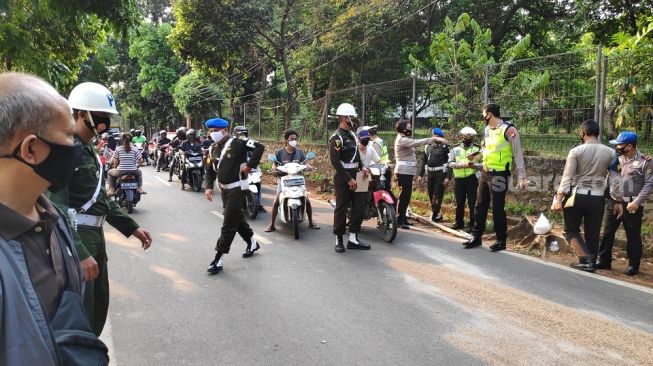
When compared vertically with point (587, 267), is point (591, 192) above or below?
above

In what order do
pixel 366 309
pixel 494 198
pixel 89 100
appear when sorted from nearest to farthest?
pixel 89 100 → pixel 366 309 → pixel 494 198

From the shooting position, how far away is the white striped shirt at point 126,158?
10258mm

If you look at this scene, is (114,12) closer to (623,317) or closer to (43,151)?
(43,151)

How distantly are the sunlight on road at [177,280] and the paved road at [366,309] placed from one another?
1 cm

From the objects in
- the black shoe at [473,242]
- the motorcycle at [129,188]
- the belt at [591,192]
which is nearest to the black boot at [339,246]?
the black shoe at [473,242]

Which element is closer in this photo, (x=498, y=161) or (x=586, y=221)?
(x=586, y=221)

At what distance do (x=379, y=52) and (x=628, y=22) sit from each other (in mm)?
8842

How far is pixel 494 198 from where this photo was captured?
22.8 feet

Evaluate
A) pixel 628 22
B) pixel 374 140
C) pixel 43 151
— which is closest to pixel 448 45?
pixel 374 140

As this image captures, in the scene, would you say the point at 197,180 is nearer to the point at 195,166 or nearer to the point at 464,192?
the point at 195,166

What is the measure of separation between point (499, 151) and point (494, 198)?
64 cm

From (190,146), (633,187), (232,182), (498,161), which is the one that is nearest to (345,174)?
(232,182)

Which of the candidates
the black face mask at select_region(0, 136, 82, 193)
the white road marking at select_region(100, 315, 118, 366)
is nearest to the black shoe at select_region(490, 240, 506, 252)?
the white road marking at select_region(100, 315, 118, 366)

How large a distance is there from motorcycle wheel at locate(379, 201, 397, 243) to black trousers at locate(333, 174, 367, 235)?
1.85 feet
